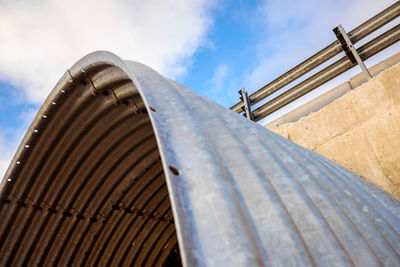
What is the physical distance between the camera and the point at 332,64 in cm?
528

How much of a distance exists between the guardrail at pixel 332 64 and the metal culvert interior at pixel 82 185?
8.13ft

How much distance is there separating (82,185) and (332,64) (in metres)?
5.36

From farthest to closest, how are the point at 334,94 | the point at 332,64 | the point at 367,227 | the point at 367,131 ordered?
the point at 332,64 → the point at 334,94 → the point at 367,131 → the point at 367,227

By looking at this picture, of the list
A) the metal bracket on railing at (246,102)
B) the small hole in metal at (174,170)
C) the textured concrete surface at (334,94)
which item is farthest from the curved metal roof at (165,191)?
the metal bracket on railing at (246,102)

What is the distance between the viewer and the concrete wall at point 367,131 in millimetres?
3607

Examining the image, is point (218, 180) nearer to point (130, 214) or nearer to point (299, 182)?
point (299, 182)

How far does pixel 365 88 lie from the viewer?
13.6ft

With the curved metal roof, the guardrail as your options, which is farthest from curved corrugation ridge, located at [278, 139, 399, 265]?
the guardrail

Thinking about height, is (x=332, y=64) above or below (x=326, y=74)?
above

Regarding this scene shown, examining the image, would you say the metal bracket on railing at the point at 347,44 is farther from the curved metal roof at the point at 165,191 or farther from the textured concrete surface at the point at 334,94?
the curved metal roof at the point at 165,191

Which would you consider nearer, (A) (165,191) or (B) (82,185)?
(B) (82,185)

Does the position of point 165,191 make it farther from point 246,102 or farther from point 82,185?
point 246,102

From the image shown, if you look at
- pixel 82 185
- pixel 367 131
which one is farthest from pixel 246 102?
pixel 82 185

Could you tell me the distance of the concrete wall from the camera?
142 inches
